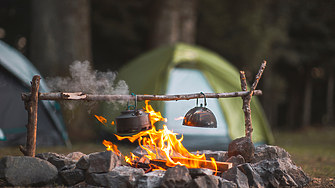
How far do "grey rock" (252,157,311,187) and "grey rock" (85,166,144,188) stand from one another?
1.25 m

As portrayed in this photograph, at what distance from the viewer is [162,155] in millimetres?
3504

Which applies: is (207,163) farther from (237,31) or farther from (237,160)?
(237,31)

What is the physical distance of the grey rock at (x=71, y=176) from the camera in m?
2.96

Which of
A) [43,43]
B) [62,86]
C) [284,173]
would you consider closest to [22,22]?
[43,43]

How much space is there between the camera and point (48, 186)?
2893 millimetres

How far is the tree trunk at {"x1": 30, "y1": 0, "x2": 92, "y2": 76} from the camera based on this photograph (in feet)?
21.5

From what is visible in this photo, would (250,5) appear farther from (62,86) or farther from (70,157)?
(70,157)

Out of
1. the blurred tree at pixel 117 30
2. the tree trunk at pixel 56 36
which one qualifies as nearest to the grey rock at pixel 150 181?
the tree trunk at pixel 56 36

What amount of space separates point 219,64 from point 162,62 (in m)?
1.11

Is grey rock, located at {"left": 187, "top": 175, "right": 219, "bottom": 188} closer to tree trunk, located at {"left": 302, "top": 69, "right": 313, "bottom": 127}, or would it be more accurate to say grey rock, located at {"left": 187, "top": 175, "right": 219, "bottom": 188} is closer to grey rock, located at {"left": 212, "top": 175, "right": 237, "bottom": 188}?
grey rock, located at {"left": 212, "top": 175, "right": 237, "bottom": 188}

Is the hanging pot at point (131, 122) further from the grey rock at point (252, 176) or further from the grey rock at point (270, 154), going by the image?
the grey rock at point (270, 154)

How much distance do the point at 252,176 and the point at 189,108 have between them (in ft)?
8.31

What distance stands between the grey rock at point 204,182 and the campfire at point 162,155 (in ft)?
1.24

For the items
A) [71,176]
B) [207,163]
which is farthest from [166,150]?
[71,176]
